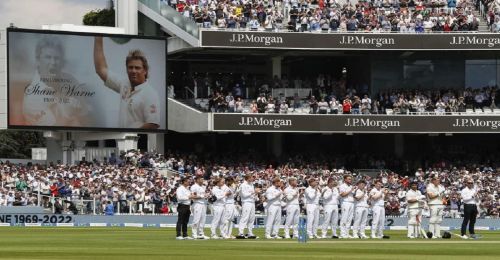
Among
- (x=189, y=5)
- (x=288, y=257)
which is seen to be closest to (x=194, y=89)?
(x=189, y=5)

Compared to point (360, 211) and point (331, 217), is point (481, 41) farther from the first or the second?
point (331, 217)

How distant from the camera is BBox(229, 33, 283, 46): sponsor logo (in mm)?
65938

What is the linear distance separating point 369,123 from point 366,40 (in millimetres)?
4381

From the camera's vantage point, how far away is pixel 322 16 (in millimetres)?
67875

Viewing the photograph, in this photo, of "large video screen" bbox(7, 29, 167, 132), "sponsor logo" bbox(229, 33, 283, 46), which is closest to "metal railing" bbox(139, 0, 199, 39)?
"sponsor logo" bbox(229, 33, 283, 46)

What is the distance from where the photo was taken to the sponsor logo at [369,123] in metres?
66.7

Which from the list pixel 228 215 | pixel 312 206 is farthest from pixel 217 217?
pixel 312 206

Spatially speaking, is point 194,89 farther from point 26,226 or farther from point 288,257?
point 288,257

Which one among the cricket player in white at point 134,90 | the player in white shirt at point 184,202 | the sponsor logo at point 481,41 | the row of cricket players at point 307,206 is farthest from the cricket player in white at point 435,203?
the sponsor logo at point 481,41

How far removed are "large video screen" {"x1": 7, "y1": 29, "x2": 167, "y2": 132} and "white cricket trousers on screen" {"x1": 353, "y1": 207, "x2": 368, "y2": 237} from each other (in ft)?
84.7

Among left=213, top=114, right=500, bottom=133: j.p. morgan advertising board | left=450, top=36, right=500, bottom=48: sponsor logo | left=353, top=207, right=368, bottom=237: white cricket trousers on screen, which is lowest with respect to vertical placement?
left=353, top=207, right=368, bottom=237: white cricket trousers on screen

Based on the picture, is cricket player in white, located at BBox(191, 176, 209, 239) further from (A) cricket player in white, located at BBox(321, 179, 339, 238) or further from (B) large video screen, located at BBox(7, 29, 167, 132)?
(B) large video screen, located at BBox(7, 29, 167, 132)

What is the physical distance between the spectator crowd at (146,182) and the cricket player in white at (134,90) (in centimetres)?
202

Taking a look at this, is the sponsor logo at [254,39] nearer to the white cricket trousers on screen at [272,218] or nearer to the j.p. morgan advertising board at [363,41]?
the j.p. morgan advertising board at [363,41]
